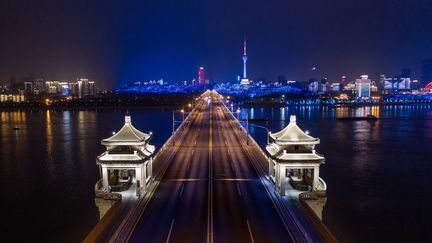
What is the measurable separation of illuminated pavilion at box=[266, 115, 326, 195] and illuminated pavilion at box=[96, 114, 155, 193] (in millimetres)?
9322

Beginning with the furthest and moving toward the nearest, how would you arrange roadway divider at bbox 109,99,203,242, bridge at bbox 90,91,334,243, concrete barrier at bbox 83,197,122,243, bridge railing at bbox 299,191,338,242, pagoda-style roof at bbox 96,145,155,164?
1. pagoda-style roof at bbox 96,145,155,164
2. bridge at bbox 90,91,334,243
3. roadway divider at bbox 109,99,203,242
4. bridge railing at bbox 299,191,338,242
5. concrete barrier at bbox 83,197,122,243

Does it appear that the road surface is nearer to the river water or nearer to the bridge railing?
the bridge railing

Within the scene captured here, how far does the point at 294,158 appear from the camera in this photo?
89.7ft

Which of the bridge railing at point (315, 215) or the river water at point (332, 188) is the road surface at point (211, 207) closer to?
the bridge railing at point (315, 215)

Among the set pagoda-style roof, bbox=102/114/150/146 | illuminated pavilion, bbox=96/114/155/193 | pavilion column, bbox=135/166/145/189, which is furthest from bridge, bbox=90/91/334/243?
pagoda-style roof, bbox=102/114/150/146

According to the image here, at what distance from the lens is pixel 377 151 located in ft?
218

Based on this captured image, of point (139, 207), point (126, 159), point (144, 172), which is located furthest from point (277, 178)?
point (126, 159)

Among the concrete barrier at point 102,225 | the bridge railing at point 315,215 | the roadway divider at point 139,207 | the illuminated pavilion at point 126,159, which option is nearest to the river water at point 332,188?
the illuminated pavilion at point 126,159

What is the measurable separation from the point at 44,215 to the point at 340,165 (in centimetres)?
3777

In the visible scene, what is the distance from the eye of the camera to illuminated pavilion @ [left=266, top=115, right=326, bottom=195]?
2703cm

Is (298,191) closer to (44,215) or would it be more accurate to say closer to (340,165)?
(44,215)

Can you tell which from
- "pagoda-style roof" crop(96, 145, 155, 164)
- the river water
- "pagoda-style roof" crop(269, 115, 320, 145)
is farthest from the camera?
the river water

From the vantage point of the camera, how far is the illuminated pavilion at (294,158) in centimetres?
2703

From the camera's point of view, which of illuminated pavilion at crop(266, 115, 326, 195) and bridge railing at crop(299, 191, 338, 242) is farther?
illuminated pavilion at crop(266, 115, 326, 195)
